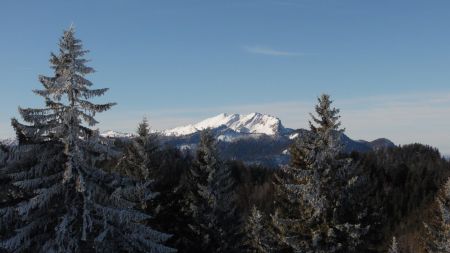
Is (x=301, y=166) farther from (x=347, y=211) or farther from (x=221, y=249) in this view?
(x=221, y=249)

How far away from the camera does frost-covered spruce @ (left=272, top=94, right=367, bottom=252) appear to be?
2688 centimetres

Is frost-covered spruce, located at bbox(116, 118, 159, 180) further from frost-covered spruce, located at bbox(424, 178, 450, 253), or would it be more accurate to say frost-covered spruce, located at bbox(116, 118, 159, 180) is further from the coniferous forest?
frost-covered spruce, located at bbox(424, 178, 450, 253)

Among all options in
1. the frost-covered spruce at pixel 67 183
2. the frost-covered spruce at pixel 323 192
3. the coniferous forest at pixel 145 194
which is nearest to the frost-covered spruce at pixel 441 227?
the coniferous forest at pixel 145 194

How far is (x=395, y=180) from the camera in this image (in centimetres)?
15250

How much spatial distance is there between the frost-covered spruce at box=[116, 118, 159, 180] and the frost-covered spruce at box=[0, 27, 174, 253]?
14.7 meters

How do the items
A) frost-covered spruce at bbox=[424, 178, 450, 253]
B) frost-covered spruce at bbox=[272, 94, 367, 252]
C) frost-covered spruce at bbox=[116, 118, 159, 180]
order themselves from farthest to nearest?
frost-covered spruce at bbox=[424, 178, 450, 253], frost-covered spruce at bbox=[116, 118, 159, 180], frost-covered spruce at bbox=[272, 94, 367, 252]

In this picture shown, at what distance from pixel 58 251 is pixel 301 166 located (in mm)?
14117

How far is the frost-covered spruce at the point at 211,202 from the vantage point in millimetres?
33594

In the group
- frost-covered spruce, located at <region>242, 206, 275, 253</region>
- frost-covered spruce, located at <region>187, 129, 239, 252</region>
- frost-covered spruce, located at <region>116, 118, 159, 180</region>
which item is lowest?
frost-covered spruce, located at <region>242, 206, 275, 253</region>

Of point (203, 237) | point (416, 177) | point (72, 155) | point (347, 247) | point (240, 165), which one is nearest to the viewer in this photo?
point (72, 155)

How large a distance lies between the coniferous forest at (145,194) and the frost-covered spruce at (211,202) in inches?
2.6

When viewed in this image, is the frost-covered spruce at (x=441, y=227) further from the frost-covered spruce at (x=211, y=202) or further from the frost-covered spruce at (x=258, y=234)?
the frost-covered spruce at (x=211, y=202)

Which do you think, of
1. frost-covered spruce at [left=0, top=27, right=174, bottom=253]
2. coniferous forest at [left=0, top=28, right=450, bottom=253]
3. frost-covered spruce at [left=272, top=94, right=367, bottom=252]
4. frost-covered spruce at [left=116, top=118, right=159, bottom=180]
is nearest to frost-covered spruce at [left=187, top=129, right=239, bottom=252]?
coniferous forest at [left=0, top=28, right=450, bottom=253]

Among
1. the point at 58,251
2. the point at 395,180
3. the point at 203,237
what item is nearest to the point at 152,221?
the point at 203,237
